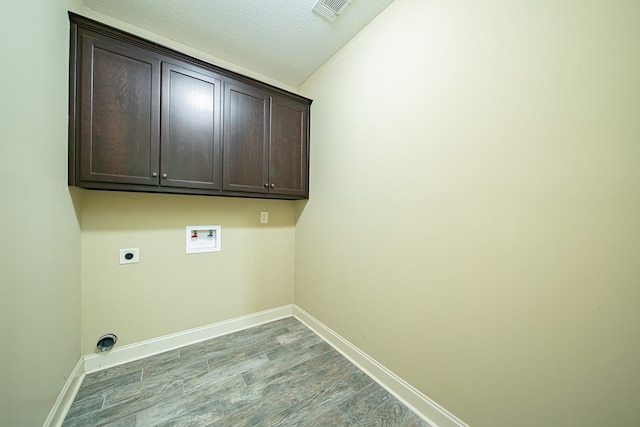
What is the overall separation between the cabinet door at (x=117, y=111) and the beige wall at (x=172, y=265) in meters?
0.34

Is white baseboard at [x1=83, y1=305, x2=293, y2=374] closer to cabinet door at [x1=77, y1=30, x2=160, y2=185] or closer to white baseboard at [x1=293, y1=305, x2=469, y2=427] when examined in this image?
white baseboard at [x1=293, y1=305, x2=469, y2=427]

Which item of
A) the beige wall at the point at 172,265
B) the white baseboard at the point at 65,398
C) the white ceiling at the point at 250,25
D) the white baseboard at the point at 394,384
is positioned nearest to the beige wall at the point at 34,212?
the white baseboard at the point at 65,398

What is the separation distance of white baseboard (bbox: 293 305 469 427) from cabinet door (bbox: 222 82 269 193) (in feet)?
4.93

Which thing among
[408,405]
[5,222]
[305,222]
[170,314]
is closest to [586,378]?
[408,405]

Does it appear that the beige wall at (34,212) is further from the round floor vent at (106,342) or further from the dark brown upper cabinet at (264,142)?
the dark brown upper cabinet at (264,142)

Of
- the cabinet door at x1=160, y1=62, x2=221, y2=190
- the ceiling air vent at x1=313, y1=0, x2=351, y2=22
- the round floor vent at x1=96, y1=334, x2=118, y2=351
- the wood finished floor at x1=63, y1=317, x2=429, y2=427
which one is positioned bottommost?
the wood finished floor at x1=63, y1=317, x2=429, y2=427

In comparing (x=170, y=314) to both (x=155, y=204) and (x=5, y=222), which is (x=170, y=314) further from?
(x=5, y=222)

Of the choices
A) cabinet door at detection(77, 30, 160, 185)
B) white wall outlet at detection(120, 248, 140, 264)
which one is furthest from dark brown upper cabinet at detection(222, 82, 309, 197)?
white wall outlet at detection(120, 248, 140, 264)

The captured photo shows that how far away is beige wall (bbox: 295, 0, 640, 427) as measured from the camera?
2.62ft

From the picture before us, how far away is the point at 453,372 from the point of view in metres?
1.22

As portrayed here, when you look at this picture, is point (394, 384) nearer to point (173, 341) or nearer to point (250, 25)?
point (173, 341)

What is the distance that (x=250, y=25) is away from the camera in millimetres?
1712

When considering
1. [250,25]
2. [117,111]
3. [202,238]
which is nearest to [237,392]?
[202,238]

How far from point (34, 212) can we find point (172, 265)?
3.30ft
